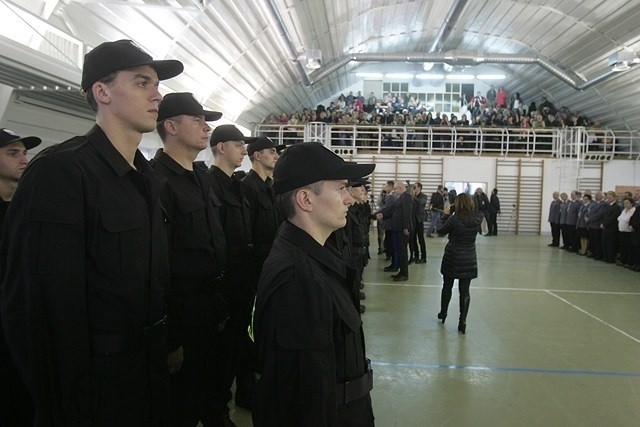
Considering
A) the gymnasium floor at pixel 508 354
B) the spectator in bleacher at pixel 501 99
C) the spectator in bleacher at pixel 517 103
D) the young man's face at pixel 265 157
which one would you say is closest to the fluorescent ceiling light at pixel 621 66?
the gymnasium floor at pixel 508 354

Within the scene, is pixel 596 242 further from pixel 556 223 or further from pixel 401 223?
pixel 401 223

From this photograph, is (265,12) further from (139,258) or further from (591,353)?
(139,258)

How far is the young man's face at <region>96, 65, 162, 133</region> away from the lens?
67.6 inches

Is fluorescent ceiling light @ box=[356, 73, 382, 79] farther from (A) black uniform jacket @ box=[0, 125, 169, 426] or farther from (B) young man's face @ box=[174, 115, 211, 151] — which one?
(A) black uniform jacket @ box=[0, 125, 169, 426]

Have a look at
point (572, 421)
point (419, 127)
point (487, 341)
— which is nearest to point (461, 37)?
point (419, 127)

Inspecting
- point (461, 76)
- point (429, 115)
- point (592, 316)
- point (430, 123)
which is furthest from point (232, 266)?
point (461, 76)

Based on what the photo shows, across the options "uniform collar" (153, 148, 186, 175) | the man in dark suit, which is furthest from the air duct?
"uniform collar" (153, 148, 186, 175)

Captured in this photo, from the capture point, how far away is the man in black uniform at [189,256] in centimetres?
244

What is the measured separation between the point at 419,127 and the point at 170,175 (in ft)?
54.8

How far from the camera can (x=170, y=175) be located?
8.39 feet

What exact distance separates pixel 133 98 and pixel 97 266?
65 cm

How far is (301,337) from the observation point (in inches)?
54.4

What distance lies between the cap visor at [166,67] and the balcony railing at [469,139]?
1574 centimetres

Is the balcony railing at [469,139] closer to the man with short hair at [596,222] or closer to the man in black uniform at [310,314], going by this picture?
the man with short hair at [596,222]
